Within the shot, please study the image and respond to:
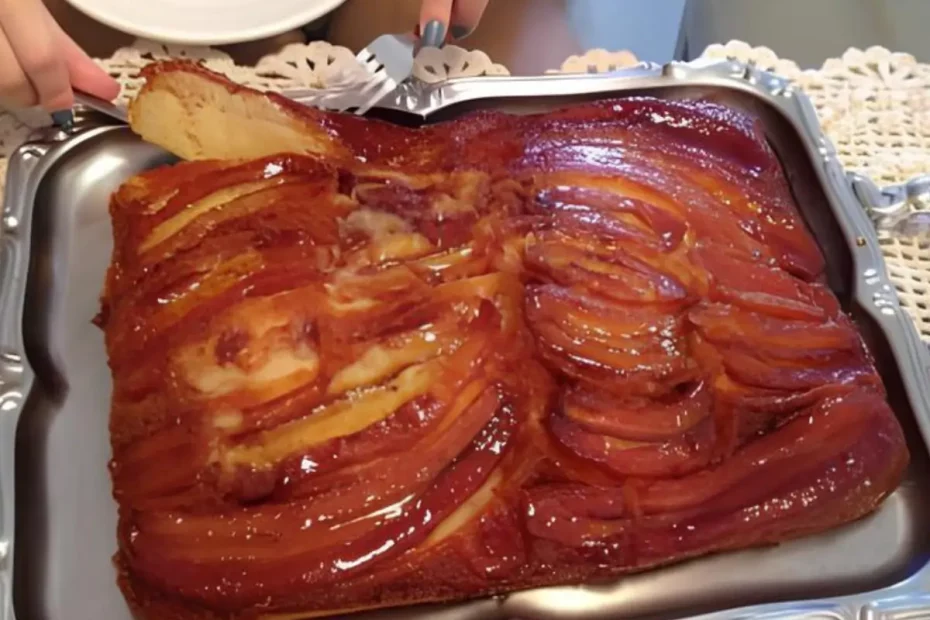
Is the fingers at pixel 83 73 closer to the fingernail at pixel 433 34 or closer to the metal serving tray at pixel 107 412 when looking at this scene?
the metal serving tray at pixel 107 412

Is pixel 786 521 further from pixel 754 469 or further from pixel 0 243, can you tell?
pixel 0 243

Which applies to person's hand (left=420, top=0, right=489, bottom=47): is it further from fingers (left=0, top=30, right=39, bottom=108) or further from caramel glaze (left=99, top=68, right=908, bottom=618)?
fingers (left=0, top=30, right=39, bottom=108)

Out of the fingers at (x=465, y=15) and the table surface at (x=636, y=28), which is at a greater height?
the fingers at (x=465, y=15)

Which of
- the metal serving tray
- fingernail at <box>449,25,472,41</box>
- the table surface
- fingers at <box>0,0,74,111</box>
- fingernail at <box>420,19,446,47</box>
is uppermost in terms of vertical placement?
fingers at <box>0,0,74,111</box>

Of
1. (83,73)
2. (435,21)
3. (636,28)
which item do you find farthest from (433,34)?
(636,28)

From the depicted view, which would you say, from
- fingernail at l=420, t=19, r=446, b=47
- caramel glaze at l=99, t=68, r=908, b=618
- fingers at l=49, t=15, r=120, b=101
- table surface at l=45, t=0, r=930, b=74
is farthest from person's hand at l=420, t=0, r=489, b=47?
fingers at l=49, t=15, r=120, b=101

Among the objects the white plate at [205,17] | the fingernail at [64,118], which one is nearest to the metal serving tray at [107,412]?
the fingernail at [64,118]
